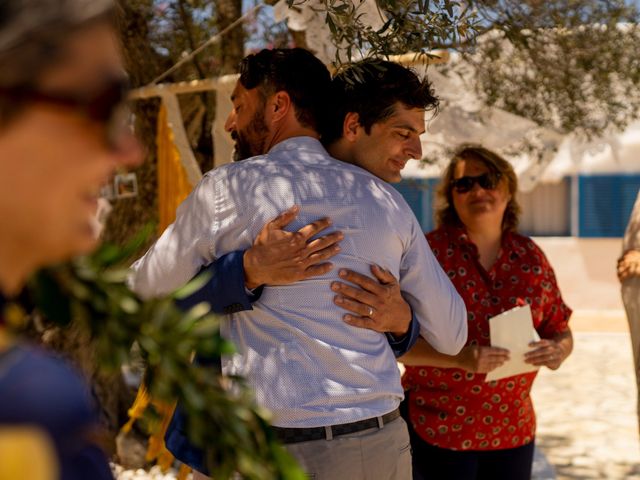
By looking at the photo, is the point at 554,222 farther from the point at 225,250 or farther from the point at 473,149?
the point at 225,250

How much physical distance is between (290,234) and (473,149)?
1665 mm

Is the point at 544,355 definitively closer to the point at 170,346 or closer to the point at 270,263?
the point at 270,263

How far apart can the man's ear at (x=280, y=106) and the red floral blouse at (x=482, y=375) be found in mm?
1216

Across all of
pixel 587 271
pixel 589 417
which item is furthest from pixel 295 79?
pixel 587 271

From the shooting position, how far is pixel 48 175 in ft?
2.36

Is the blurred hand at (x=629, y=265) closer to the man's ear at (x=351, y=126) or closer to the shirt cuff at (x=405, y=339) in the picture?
the shirt cuff at (x=405, y=339)

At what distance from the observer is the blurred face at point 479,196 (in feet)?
11.1

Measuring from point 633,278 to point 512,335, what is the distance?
2.00ft

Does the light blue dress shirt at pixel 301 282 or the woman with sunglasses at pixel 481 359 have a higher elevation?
the light blue dress shirt at pixel 301 282

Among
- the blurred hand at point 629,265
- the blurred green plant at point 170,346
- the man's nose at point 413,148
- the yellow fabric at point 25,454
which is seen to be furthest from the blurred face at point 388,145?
the yellow fabric at point 25,454

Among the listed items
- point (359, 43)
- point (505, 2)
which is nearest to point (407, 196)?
point (505, 2)

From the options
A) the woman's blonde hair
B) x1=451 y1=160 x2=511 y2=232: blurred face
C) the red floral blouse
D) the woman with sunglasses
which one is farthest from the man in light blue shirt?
the woman's blonde hair

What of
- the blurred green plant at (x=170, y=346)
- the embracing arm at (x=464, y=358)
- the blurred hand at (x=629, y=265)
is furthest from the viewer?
the blurred hand at (x=629, y=265)

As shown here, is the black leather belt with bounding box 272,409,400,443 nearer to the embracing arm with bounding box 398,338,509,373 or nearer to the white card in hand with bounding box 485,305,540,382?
the embracing arm with bounding box 398,338,509,373
